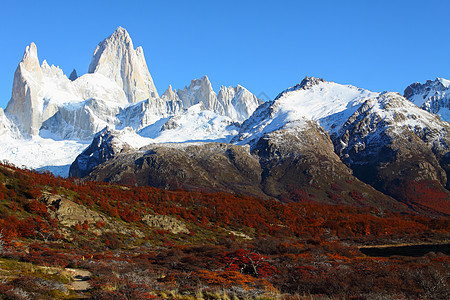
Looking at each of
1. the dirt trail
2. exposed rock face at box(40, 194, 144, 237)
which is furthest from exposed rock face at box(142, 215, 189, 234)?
the dirt trail

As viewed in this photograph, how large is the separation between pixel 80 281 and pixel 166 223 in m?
53.4

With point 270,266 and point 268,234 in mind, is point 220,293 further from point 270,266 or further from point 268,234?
point 268,234

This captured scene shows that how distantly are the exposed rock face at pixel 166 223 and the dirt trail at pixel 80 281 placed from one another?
4435 cm

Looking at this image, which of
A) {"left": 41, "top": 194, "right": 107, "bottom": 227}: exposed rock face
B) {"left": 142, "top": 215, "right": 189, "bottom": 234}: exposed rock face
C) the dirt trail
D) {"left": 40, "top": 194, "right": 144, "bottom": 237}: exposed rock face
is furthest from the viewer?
{"left": 142, "top": 215, "right": 189, "bottom": 234}: exposed rock face

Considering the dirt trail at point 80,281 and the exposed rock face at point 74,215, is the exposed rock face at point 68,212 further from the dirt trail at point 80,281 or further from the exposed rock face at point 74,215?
the dirt trail at point 80,281

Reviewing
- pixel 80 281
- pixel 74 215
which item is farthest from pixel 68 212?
pixel 80 281

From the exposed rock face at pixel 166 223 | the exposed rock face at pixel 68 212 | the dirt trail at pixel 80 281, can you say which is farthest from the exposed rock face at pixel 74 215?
the dirt trail at pixel 80 281

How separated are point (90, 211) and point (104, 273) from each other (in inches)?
1518

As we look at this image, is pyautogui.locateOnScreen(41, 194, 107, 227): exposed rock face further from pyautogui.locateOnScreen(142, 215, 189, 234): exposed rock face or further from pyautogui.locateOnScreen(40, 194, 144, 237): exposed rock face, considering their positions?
pyautogui.locateOnScreen(142, 215, 189, 234): exposed rock face

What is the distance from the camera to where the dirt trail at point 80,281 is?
105ft

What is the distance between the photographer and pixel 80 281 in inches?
1404

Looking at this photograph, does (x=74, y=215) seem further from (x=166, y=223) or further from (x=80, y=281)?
(x=80, y=281)

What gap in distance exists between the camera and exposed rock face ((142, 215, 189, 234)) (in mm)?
86250

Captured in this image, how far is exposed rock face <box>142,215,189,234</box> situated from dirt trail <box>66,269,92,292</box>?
146ft
